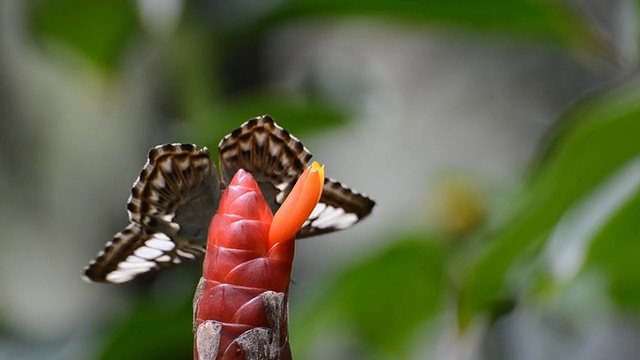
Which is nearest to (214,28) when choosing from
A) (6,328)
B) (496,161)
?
(6,328)

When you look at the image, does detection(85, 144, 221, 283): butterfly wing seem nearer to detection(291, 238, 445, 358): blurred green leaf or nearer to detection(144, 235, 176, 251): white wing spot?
detection(144, 235, 176, 251): white wing spot

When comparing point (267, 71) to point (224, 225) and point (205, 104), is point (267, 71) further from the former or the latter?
point (224, 225)

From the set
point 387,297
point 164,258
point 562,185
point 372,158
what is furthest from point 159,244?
point 372,158

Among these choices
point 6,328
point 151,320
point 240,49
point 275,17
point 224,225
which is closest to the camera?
point 224,225

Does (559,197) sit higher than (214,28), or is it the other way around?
(214,28)

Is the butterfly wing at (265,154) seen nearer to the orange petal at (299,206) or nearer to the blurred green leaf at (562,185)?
the orange petal at (299,206)

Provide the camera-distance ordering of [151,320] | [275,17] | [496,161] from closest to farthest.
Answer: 1. [151,320]
2. [275,17]
3. [496,161]

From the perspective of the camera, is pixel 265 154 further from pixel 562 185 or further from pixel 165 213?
pixel 562 185
